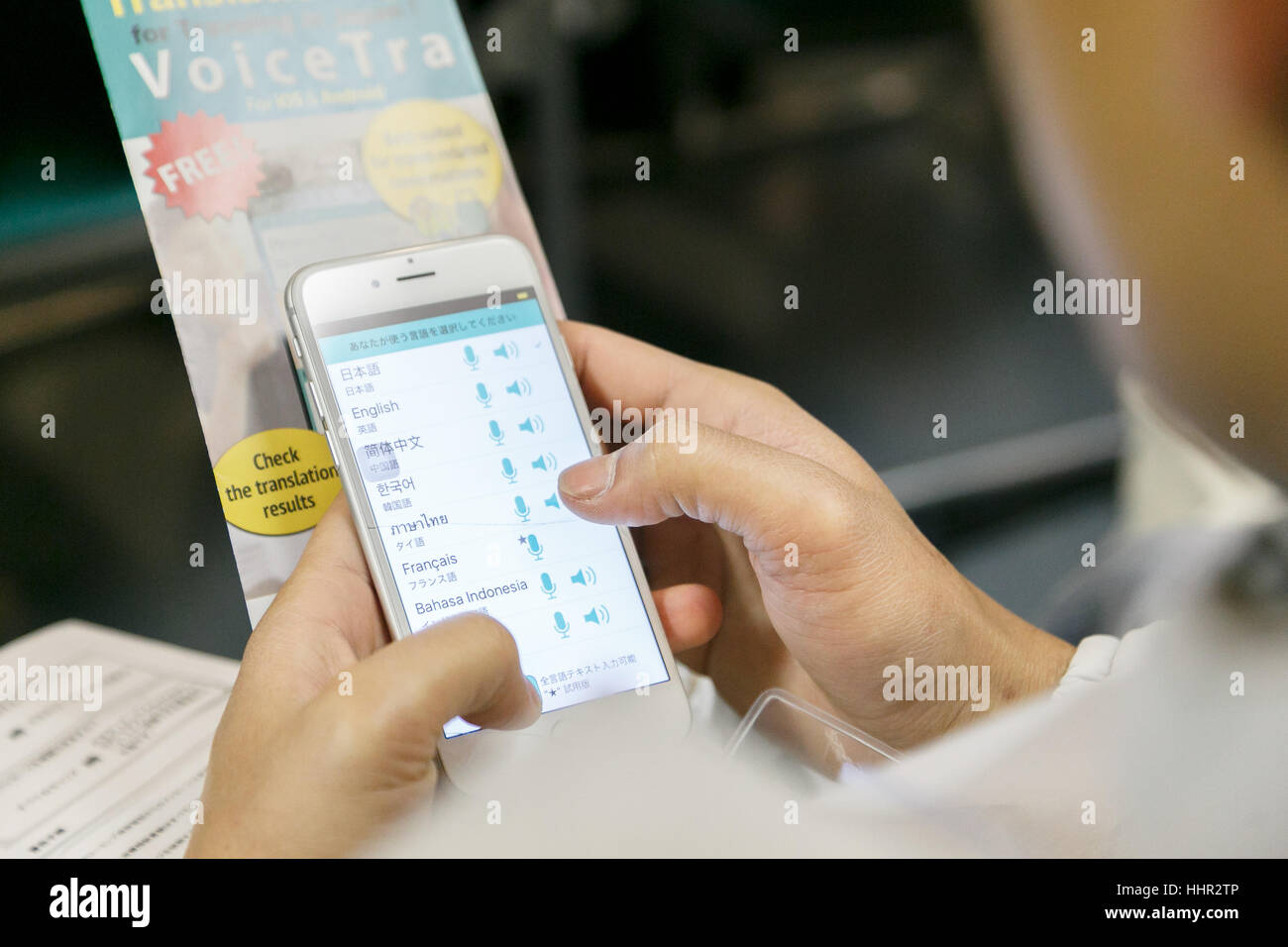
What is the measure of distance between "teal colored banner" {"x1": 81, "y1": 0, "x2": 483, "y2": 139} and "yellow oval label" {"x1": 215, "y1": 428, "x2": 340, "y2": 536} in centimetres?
17

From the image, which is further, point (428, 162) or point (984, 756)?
point (428, 162)

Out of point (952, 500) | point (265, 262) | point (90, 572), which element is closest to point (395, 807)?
point (265, 262)

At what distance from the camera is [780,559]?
0.46 m

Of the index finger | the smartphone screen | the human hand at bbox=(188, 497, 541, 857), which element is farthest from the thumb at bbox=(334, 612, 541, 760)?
the index finger

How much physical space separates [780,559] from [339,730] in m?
0.22

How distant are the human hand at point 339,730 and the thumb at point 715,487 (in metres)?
0.10

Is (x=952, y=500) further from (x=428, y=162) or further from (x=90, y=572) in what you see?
(x=90, y=572)

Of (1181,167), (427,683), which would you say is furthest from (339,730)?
(1181,167)

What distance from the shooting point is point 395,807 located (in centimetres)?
34

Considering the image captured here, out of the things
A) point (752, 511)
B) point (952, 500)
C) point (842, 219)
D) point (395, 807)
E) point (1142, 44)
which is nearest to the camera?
point (1142, 44)

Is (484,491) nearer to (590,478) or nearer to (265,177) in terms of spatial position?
(590,478)

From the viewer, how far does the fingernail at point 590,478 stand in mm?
443

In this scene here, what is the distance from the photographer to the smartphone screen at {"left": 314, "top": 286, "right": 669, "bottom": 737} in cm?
47

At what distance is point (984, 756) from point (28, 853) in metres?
0.40
